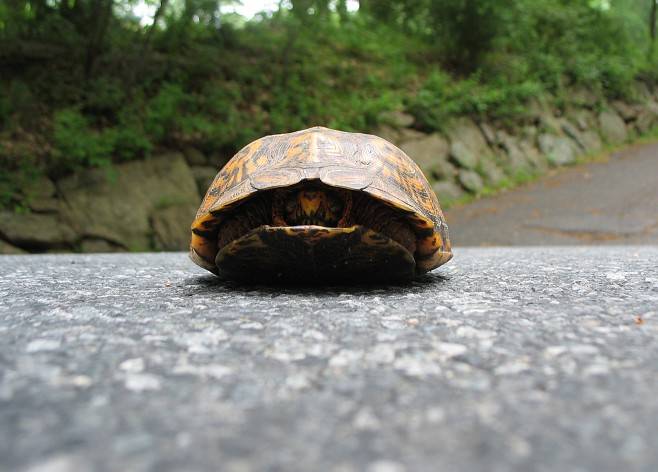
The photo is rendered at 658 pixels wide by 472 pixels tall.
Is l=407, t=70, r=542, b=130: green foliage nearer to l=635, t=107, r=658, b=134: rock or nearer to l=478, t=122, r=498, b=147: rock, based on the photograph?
l=478, t=122, r=498, b=147: rock

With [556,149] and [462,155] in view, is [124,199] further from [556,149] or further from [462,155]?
[556,149]

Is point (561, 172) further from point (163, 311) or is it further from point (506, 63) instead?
point (163, 311)

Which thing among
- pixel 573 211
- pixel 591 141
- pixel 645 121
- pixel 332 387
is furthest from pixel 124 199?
pixel 645 121

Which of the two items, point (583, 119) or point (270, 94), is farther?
point (583, 119)

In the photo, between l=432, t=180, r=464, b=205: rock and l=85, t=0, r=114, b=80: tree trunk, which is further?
l=432, t=180, r=464, b=205: rock

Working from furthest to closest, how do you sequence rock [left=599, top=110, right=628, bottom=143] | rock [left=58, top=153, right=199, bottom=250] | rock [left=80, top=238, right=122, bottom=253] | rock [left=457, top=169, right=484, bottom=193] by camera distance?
1. rock [left=599, top=110, right=628, bottom=143]
2. rock [left=457, top=169, right=484, bottom=193]
3. rock [left=58, top=153, right=199, bottom=250]
4. rock [left=80, top=238, right=122, bottom=253]

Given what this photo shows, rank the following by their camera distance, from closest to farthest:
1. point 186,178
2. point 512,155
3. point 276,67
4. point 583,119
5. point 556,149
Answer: point 186,178 → point 276,67 → point 512,155 → point 556,149 → point 583,119

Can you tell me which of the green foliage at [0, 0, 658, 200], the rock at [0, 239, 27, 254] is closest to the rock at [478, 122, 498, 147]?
the green foliage at [0, 0, 658, 200]
